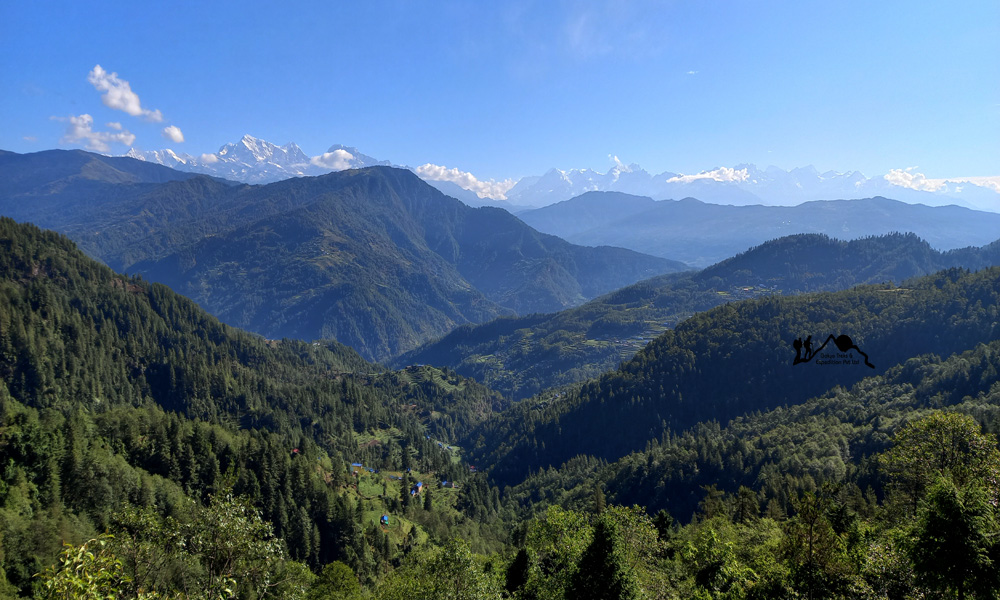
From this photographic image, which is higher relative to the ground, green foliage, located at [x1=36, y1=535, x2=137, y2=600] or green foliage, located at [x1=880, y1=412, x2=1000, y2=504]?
green foliage, located at [x1=36, y1=535, x2=137, y2=600]

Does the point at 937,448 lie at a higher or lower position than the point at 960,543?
lower

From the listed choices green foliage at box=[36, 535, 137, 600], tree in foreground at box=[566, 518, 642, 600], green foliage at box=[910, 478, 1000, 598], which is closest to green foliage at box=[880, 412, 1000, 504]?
green foliage at box=[910, 478, 1000, 598]

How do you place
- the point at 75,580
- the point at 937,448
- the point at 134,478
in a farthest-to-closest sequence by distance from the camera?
1. the point at 134,478
2. the point at 937,448
3. the point at 75,580

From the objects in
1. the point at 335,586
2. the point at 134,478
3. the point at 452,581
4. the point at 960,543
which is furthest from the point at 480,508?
the point at 960,543

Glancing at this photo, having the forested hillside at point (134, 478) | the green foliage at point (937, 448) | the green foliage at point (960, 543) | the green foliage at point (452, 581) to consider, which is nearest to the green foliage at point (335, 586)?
the forested hillside at point (134, 478)

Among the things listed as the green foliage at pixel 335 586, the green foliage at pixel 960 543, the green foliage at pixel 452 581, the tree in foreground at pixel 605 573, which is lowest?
the green foliage at pixel 335 586

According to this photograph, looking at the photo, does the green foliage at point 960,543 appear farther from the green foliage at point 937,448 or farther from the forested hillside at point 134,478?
the forested hillside at point 134,478

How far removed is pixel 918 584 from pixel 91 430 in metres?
126

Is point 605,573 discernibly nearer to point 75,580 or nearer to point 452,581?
point 452,581

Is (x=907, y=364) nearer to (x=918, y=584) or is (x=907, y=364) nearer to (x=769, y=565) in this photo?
(x=769, y=565)

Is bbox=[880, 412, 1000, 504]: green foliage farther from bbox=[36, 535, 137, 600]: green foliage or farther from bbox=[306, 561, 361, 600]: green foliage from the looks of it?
bbox=[306, 561, 361, 600]: green foliage

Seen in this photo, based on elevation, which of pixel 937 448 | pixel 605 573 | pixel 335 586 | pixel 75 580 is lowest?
pixel 335 586

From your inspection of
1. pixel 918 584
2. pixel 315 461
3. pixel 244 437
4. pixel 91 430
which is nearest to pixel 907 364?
pixel 918 584

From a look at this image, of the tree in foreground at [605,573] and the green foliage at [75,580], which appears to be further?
the tree in foreground at [605,573]
